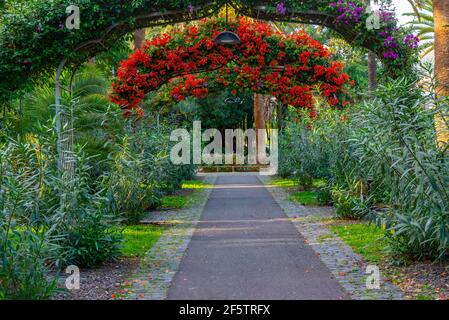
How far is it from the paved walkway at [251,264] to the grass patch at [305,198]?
7.55ft

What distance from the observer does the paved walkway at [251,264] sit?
639cm

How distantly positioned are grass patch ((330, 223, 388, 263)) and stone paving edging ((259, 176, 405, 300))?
0.11 meters

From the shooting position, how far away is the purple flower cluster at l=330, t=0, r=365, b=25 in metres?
12.1

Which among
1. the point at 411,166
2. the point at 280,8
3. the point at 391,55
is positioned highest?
the point at 280,8

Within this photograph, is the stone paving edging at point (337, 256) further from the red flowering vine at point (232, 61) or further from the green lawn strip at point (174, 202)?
the red flowering vine at point (232, 61)

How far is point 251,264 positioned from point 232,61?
9.98m

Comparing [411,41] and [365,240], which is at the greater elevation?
[411,41]

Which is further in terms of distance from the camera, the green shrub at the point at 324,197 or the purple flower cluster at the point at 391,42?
the green shrub at the point at 324,197

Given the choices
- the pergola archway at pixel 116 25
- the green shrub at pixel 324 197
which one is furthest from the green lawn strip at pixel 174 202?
the pergola archway at pixel 116 25

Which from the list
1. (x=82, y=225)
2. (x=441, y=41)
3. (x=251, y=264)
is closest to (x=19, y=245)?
(x=82, y=225)

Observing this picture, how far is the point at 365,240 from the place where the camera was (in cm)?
948

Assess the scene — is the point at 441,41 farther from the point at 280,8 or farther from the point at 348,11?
the point at 280,8

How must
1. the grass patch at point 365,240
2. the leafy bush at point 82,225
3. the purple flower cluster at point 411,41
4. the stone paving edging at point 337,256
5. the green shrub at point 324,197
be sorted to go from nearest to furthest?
the stone paving edging at point 337,256 < the leafy bush at point 82,225 < the grass patch at point 365,240 < the purple flower cluster at point 411,41 < the green shrub at point 324,197
